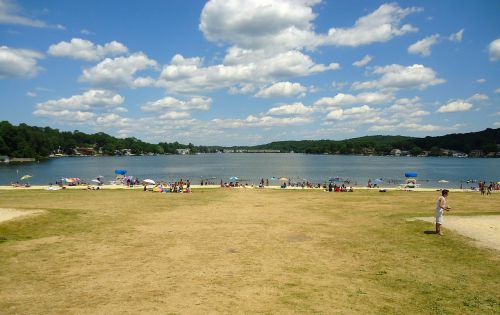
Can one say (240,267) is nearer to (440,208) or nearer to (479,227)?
(440,208)

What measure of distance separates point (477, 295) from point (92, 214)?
23641 millimetres

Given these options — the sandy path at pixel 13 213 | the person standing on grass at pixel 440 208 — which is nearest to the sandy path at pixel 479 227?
the person standing on grass at pixel 440 208

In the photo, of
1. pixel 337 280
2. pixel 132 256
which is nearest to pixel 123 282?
pixel 132 256

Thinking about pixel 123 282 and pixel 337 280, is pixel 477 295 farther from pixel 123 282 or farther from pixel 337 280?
pixel 123 282

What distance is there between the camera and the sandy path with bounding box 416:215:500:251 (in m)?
17.3

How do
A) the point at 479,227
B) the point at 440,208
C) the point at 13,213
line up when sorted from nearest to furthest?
the point at 440,208 → the point at 479,227 → the point at 13,213

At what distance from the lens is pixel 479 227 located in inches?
808

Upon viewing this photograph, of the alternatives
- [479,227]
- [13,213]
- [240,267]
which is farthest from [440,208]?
[13,213]

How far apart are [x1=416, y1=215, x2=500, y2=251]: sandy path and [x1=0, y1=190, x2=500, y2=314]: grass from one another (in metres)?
0.90

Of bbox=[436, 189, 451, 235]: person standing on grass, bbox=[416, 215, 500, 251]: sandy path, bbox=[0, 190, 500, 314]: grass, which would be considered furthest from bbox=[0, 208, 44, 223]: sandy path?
bbox=[416, 215, 500, 251]: sandy path

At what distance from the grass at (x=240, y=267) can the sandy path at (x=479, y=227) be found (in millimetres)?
899

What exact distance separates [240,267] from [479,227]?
1404 cm

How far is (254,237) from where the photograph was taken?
19609mm

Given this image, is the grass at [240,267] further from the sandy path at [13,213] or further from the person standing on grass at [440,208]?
the sandy path at [13,213]
